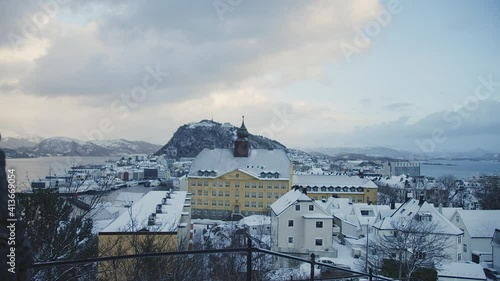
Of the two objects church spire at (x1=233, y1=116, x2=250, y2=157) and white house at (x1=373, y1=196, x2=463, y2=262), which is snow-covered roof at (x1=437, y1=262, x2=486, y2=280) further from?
church spire at (x1=233, y1=116, x2=250, y2=157)

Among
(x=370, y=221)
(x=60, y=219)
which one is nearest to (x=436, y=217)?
(x=370, y=221)

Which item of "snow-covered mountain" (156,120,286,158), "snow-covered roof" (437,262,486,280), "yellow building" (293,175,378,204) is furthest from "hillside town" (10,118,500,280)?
"snow-covered mountain" (156,120,286,158)

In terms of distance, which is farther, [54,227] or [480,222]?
[480,222]

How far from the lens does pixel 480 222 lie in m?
23.5

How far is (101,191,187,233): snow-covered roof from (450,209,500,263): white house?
17.2 meters

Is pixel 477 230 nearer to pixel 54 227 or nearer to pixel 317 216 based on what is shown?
pixel 317 216

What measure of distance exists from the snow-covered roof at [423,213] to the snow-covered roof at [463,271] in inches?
144

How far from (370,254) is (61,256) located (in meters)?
16.8

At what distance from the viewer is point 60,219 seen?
8.05 meters

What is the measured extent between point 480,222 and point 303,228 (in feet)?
36.6

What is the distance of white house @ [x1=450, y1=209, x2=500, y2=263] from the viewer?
22.4 metres

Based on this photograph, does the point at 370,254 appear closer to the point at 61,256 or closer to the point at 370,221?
the point at 370,221

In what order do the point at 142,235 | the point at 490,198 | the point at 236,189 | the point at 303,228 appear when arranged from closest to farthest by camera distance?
the point at 142,235 → the point at 303,228 → the point at 236,189 → the point at 490,198

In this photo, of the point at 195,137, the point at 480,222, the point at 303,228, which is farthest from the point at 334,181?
the point at 195,137
